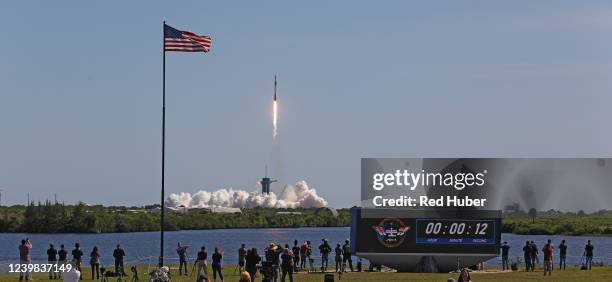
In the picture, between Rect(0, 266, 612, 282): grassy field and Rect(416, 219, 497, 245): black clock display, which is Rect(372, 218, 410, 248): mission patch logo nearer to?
Rect(416, 219, 497, 245): black clock display

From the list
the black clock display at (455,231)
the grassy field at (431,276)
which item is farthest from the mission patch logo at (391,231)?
the grassy field at (431,276)

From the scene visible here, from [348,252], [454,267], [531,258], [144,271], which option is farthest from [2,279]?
[531,258]

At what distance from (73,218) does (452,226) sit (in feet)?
445

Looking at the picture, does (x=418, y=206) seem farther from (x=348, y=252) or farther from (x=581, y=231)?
(x=581, y=231)

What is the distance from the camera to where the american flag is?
55625 millimetres

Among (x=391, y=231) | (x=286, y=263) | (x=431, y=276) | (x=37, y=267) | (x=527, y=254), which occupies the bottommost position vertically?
(x=431, y=276)

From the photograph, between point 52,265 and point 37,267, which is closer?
point 52,265

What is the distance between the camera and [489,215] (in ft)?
206

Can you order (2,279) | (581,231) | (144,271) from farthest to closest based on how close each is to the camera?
(581,231)
(144,271)
(2,279)

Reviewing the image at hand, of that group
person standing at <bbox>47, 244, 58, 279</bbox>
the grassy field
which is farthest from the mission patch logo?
person standing at <bbox>47, 244, 58, 279</bbox>

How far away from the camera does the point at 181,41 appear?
5594 cm

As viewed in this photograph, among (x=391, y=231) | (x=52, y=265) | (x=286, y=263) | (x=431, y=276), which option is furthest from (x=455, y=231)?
(x=52, y=265)

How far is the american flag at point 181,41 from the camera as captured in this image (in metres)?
55.6

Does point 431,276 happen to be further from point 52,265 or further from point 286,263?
point 52,265
